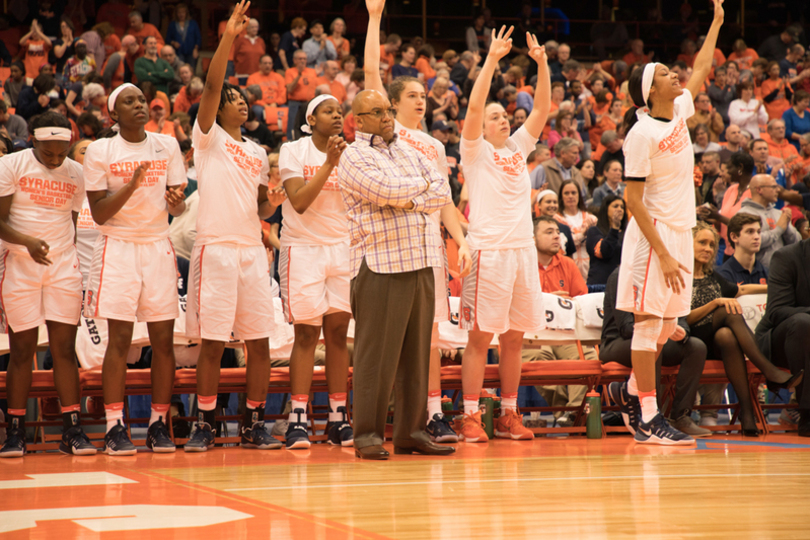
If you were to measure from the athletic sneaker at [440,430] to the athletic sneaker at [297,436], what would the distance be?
2.35ft

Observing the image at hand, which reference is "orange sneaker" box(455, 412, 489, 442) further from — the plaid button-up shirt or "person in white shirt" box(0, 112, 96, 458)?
"person in white shirt" box(0, 112, 96, 458)

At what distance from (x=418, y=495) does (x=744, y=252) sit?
5056 mm

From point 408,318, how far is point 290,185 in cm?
126

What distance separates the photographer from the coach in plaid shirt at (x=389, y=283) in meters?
4.66

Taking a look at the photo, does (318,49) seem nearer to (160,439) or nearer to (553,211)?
(553,211)

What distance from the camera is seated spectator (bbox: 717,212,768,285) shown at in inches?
293

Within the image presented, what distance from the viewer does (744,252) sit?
755 centimetres

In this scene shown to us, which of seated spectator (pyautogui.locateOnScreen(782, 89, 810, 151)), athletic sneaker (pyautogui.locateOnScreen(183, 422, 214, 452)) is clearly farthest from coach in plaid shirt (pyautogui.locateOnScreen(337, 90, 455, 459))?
seated spectator (pyautogui.locateOnScreen(782, 89, 810, 151))

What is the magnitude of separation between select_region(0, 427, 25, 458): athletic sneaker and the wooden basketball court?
7.8 inches

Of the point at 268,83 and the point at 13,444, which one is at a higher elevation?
the point at 268,83

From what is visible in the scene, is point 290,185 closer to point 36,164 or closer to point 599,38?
point 36,164

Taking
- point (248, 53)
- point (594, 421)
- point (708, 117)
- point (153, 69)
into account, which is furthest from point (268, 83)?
point (594, 421)

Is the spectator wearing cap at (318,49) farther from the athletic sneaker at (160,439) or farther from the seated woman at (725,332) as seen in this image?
the athletic sneaker at (160,439)

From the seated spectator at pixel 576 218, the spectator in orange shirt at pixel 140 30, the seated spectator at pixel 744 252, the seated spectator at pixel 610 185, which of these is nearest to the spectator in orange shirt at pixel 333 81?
the spectator in orange shirt at pixel 140 30
